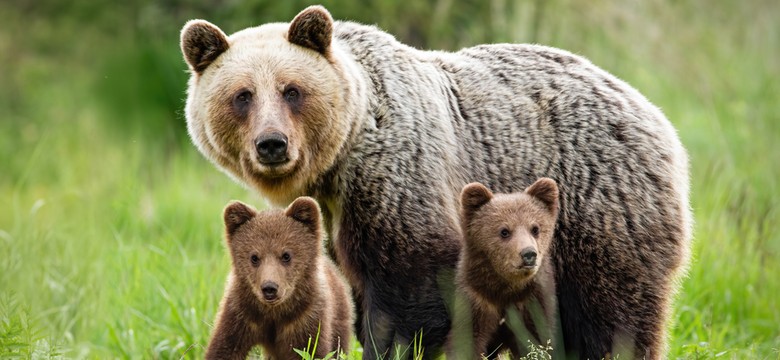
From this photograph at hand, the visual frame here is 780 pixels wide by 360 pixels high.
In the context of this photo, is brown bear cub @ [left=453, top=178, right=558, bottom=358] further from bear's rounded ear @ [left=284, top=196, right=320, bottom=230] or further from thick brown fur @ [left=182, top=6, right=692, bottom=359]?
bear's rounded ear @ [left=284, top=196, right=320, bottom=230]

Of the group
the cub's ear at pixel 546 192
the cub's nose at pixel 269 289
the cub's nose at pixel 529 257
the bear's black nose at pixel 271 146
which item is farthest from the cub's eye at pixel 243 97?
the cub's nose at pixel 529 257

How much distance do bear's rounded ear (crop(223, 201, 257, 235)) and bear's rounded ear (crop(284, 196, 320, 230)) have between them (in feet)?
0.62

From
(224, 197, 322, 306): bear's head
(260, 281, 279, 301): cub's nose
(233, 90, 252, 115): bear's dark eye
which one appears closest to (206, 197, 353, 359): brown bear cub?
(224, 197, 322, 306): bear's head

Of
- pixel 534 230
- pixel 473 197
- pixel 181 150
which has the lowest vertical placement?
pixel 181 150

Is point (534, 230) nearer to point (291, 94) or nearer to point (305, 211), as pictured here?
point (305, 211)

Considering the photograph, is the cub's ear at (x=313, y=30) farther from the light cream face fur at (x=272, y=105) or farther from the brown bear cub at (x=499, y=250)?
the brown bear cub at (x=499, y=250)

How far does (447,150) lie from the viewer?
6.32m

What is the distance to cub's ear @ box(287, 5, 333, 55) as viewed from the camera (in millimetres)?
6031

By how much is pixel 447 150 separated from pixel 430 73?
0.54m

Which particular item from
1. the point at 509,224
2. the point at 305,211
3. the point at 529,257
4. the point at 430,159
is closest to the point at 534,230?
the point at 509,224

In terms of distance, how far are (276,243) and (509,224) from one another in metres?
1.21

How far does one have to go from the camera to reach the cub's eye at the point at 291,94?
19.7 ft

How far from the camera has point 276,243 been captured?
5582mm

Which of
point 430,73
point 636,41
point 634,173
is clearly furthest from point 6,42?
point 634,173
